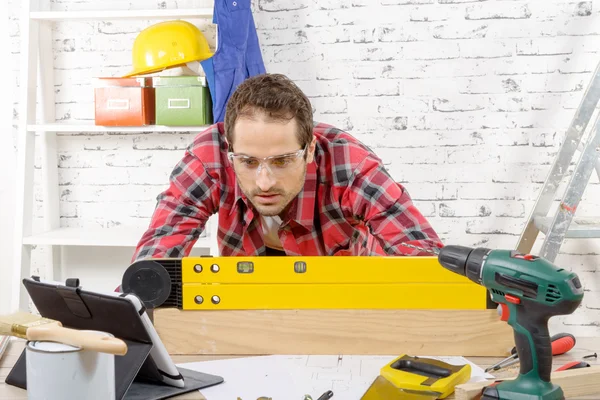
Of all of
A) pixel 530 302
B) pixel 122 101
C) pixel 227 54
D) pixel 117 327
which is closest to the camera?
pixel 530 302

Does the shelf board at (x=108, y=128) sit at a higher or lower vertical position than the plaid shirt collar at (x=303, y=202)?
higher

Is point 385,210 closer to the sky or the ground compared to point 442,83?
closer to the ground

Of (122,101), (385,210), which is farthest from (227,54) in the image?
(385,210)

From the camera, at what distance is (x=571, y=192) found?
2.74 m

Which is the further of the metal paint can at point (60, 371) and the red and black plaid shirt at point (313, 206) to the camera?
the red and black plaid shirt at point (313, 206)

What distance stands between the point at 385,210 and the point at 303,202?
244 mm

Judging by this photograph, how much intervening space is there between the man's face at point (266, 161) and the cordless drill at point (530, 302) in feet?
2.40

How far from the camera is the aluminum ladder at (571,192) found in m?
2.73

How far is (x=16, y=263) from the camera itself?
3.28 metres

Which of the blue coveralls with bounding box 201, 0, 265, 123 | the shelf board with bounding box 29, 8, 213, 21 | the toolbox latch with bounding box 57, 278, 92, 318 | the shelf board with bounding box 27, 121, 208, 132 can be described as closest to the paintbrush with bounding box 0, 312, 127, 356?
the toolbox latch with bounding box 57, 278, 92, 318

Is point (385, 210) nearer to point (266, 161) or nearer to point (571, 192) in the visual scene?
point (266, 161)

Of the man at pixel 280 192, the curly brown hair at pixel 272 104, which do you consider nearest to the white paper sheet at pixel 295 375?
the man at pixel 280 192

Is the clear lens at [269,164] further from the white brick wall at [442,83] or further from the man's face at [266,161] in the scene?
the white brick wall at [442,83]

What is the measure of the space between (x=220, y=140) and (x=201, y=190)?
0.18 meters
